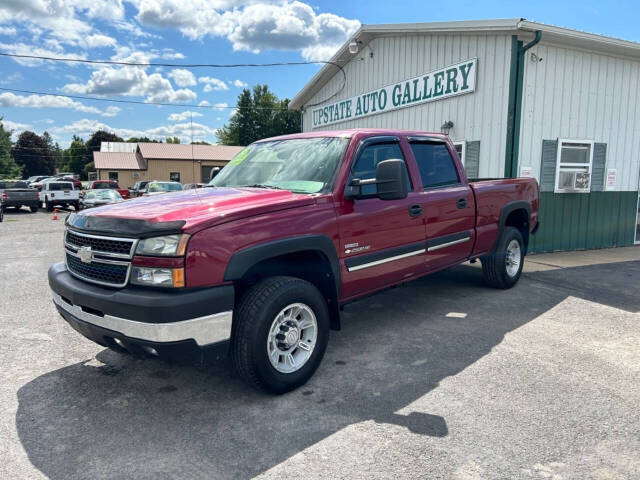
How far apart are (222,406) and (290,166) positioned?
2108 mm

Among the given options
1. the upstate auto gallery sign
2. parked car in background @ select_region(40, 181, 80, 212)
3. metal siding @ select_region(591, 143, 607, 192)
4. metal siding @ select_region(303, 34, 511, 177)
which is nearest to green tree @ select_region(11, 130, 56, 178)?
parked car in background @ select_region(40, 181, 80, 212)

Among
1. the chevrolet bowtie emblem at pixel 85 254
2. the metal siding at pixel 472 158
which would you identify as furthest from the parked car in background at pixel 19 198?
the chevrolet bowtie emblem at pixel 85 254

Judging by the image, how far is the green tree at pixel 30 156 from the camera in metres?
93.3

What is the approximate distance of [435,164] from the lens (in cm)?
532

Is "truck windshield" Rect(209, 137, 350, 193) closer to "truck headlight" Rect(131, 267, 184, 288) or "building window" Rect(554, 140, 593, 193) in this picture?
"truck headlight" Rect(131, 267, 184, 288)

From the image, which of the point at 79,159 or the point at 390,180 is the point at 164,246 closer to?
the point at 390,180

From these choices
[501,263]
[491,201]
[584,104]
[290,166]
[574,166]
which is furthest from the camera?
[574,166]

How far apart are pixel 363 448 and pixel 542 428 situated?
1.18 metres

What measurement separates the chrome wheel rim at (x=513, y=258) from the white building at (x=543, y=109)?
2.79 m

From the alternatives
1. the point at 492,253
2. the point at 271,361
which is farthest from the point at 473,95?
Answer: the point at 271,361

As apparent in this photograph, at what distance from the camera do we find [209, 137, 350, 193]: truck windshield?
4.13 meters

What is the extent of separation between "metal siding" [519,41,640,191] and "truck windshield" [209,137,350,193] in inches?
239

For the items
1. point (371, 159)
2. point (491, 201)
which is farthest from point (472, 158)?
point (371, 159)

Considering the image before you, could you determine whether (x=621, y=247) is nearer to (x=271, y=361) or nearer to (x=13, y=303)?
(x=271, y=361)
